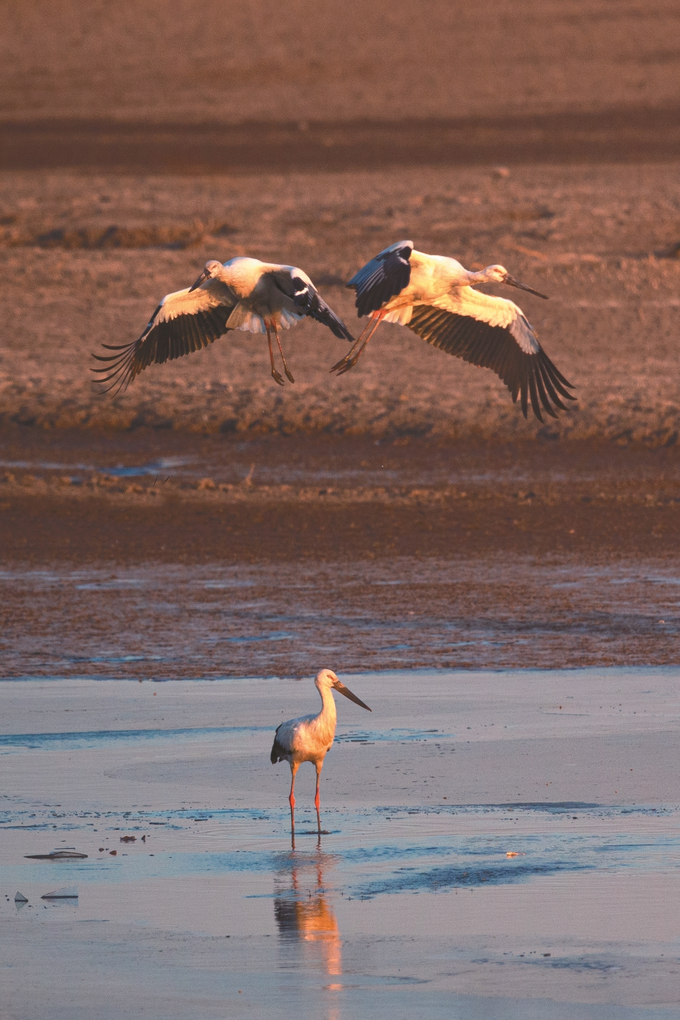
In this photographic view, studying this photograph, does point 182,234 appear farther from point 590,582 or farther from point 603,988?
point 603,988

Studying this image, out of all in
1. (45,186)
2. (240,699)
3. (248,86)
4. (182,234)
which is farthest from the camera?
(248,86)

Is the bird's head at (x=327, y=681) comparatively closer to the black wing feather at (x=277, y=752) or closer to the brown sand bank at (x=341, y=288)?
the black wing feather at (x=277, y=752)

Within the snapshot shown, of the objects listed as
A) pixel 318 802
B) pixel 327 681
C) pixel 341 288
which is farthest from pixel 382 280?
pixel 341 288

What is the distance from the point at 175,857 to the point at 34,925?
0.95 m

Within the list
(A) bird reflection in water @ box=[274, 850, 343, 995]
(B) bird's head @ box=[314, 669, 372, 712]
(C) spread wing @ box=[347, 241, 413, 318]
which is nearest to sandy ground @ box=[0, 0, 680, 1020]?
(A) bird reflection in water @ box=[274, 850, 343, 995]

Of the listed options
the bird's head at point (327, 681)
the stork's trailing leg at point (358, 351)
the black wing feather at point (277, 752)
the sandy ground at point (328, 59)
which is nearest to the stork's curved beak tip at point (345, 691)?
the bird's head at point (327, 681)

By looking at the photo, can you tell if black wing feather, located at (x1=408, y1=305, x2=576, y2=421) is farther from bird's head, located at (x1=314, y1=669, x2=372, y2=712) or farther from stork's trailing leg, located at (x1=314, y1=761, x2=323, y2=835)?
stork's trailing leg, located at (x1=314, y1=761, x2=323, y2=835)

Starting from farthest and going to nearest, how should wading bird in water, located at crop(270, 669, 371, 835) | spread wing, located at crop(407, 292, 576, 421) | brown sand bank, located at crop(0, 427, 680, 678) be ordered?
brown sand bank, located at crop(0, 427, 680, 678)
spread wing, located at crop(407, 292, 576, 421)
wading bird in water, located at crop(270, 669, 371, 835)

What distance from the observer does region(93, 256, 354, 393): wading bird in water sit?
35.4 ft

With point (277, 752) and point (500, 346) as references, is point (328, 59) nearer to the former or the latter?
point (500, 346)

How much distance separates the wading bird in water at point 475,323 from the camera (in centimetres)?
1110

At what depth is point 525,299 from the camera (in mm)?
22906

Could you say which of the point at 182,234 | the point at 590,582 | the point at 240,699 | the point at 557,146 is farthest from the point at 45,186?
the point at 240,699

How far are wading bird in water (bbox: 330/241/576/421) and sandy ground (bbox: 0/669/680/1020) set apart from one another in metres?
1.68
